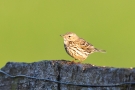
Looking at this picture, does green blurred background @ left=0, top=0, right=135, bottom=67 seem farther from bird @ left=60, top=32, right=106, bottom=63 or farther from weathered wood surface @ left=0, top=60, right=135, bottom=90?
weathered wood surface @ left=0, top=60, right=135, bottom=90

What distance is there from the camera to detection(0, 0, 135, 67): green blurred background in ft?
56.0

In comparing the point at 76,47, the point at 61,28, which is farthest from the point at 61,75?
the point at 61,28

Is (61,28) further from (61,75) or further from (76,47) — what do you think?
(61,75)

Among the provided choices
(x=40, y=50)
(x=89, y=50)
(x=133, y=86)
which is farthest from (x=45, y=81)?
(x=40, y=50)

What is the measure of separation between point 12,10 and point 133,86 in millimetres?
19798

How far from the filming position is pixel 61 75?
539cm

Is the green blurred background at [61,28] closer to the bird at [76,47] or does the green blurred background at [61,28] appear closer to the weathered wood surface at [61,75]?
the bird at [76,47]

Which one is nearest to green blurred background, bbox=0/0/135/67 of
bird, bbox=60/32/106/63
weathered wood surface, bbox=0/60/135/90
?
bird, bbox=60/32/106/63

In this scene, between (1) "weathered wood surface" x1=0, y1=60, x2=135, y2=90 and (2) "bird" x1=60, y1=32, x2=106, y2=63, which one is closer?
(1) "weathered wood surface" x1=0, y1=60, x2=135, y2=90

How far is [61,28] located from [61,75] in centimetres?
1529

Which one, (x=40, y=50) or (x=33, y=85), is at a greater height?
(x=40, y=50)

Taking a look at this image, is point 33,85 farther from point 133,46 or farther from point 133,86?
point 133,46

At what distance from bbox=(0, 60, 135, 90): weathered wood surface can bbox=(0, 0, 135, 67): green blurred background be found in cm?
979

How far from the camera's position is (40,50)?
58.7 ft
